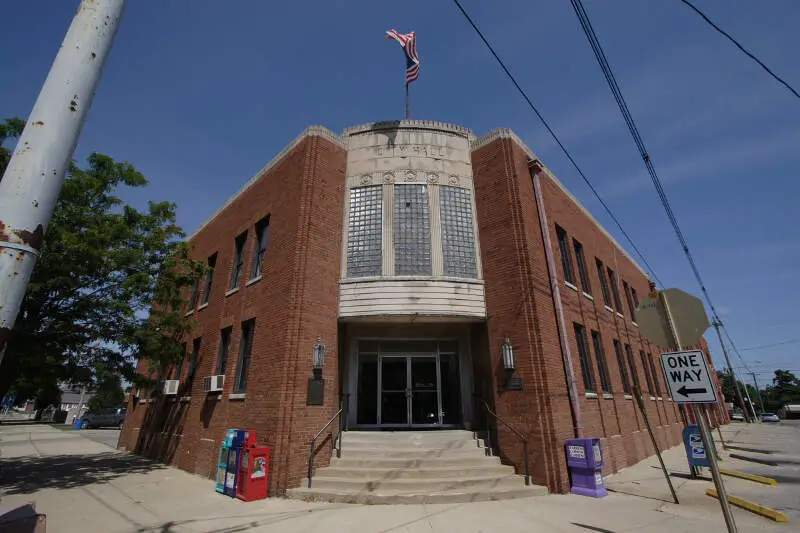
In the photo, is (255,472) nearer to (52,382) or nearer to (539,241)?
(52,382)

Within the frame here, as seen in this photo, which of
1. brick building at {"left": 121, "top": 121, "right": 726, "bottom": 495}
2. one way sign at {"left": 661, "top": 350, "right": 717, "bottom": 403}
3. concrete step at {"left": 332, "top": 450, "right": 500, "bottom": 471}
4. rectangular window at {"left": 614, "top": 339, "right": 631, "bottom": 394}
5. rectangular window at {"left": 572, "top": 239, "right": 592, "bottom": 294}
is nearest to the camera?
one way sign at {"left": 661, "top": 350, "right": 717, "bottom": 403}

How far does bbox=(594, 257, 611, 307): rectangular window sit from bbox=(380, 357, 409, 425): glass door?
10.2 meters

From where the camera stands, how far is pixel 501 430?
10.3 m

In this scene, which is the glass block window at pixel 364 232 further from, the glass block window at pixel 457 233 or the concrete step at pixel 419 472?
the concrete step at pixel 419 472

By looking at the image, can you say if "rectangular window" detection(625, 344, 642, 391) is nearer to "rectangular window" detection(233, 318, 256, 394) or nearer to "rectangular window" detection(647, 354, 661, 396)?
"rectangular window" detection(647, 354, 661, 396)

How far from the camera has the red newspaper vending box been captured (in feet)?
28.6

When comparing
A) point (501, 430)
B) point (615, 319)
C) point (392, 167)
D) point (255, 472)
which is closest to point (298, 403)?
point (255, 472)

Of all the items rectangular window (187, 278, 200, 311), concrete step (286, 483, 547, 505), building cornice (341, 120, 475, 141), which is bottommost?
concrete step (286, 483, 547, 505)

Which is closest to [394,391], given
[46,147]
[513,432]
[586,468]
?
[513,432]

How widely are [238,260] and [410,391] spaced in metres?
8.07

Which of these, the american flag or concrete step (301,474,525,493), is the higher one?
the american flag

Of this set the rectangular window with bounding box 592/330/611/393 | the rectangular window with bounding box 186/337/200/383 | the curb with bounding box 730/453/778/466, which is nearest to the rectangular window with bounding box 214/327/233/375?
the rectangular window with bounding box 186/337/200/383

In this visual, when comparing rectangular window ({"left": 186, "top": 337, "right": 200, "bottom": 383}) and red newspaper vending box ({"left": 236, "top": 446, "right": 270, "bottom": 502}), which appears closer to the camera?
red newspaper vending box ({"left": 236, "top": 446, "right": 270, "bottom": 502})

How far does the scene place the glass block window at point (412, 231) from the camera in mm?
12086
